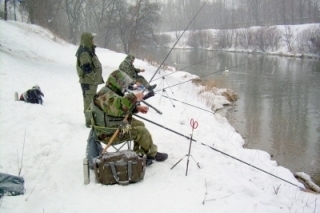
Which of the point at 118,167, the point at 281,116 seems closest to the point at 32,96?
the point at 118,167

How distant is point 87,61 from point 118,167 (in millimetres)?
2892

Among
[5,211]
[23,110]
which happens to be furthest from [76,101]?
[5,211]

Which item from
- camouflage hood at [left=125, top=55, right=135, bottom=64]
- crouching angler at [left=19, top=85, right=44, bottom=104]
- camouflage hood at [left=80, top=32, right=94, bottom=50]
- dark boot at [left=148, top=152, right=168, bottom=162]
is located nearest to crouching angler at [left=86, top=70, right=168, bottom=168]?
dark boot at [left=148, top=152, right=168, bottom=162]

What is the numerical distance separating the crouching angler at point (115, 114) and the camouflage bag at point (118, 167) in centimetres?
33

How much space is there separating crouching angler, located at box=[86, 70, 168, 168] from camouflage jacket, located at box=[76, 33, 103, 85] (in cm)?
202

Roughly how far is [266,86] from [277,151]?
1078cm

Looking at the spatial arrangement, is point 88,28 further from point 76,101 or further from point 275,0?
point 76,101

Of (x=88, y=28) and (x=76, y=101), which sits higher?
(x=88, y=28)

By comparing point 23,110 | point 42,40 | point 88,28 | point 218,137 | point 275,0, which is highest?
point 275,0

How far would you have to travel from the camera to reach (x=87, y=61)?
5812 mm

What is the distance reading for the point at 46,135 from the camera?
5461mm

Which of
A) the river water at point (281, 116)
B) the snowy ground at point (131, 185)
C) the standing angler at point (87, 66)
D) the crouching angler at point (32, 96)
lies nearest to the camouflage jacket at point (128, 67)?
the snowy ground at point (131, 185)

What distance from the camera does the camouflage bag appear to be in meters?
3.67

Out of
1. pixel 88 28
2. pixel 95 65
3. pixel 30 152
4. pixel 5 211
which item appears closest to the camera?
pixel 5 211
